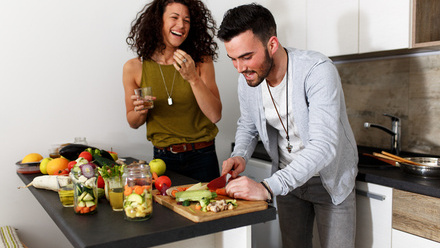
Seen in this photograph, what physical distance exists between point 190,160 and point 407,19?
1.32 metres

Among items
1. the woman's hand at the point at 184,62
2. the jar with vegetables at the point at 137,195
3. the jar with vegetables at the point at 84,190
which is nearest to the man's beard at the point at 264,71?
the woman's hand at the point at 184,62

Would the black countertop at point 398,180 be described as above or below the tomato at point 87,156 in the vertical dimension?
below

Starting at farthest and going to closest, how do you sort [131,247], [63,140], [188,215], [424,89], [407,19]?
[63,140], [424,89], [407,19], [188,215], [131,247]

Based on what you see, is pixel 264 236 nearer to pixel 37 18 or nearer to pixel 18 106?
pixel 18 106

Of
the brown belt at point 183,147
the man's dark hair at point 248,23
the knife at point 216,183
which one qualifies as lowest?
the knife at point 216,183

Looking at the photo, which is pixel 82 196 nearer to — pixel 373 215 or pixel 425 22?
pixel 373 215

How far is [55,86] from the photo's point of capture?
2453 mm

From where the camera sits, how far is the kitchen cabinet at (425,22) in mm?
1979

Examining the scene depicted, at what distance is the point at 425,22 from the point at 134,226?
69.6 inches

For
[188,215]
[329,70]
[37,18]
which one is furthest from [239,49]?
[37,18]

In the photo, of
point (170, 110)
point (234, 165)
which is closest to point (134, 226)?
point (234, 165)

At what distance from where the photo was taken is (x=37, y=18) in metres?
2.38

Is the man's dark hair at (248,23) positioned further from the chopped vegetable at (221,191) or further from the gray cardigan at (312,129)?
the chopped vegetable at (221,191)

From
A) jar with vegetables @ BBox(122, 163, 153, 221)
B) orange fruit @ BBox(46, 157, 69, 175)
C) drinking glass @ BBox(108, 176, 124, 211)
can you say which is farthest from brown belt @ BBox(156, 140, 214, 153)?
jar with vegetables @ BBox(122, 163, 153, 221)
